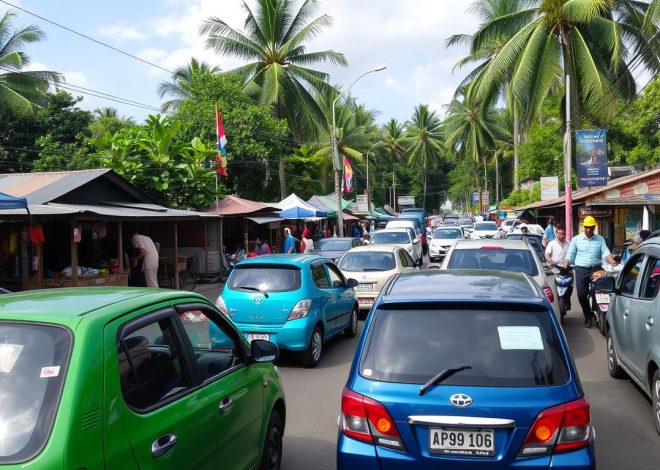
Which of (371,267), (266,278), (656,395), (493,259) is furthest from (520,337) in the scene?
(371,267)

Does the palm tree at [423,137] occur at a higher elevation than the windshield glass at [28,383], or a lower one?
higher

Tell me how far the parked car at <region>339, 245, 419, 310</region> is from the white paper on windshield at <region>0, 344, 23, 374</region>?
9784mm

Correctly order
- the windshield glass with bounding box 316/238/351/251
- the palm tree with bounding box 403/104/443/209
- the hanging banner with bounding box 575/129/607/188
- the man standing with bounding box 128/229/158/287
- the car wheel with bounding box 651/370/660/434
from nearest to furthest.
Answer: the car wheel with bounding box 651/370/660/434 < the man standing with bounding box 128/229/158/287 < the windshield glass with bounding box 316/238/351/251 < the hanging banner with bounding box 575/129/607/188 < the palm tree with bounding box 403/104/443/209

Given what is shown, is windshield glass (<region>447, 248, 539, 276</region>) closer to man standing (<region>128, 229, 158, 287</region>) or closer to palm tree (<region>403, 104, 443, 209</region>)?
man standing (<region>128, 229, 158, 287</region>)

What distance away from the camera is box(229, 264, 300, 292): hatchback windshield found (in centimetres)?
873

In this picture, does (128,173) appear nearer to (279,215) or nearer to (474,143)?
(279,215)

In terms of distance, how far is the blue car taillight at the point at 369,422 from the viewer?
3.52 metres

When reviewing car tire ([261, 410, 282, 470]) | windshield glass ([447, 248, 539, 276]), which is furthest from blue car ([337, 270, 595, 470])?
windshield glass ([447, 248, 539, 276])

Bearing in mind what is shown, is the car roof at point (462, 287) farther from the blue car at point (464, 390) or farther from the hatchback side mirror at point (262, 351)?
the hatchback side mirror at point (262, 351)

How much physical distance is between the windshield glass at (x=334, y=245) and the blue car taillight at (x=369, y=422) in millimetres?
16247

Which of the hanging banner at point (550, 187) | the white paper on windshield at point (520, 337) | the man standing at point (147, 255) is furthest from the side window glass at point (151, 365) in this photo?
the hanging banner at point (550, 187)

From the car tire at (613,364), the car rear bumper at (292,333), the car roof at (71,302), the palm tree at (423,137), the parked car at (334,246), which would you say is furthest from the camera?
the palm tree at (423,137)

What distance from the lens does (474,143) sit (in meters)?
57.7

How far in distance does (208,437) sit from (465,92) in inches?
1507
